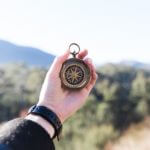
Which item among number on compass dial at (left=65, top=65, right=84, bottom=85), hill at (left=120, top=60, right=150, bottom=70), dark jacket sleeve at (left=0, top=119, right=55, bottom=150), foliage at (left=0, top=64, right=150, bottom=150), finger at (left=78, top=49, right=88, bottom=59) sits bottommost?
foliage at (left=0, top=64, right=150, bottom=150)

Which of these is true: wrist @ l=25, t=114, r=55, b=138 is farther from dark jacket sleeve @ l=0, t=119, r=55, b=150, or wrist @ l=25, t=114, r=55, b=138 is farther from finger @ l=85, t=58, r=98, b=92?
finger @ l=85, t=58, r=98, b=92

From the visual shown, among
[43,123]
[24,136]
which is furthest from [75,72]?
[24,136]

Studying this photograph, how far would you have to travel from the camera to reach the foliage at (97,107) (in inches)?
1050

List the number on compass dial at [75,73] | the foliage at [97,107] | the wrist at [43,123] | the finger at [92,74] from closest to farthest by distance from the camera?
the wrist at [43,123] → the finger at [92,74] → the number on compass dial at [75,73] → the foliage at [97,107]

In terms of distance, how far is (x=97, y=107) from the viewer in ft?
101

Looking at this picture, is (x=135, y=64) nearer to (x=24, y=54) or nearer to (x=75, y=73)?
(x=24, y=54)

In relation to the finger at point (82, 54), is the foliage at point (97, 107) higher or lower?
lower

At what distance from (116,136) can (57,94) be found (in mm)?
23739

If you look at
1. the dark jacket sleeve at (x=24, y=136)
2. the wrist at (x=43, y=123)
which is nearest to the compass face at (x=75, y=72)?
the wrist at (x=43, y=123)

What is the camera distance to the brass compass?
2.78 m

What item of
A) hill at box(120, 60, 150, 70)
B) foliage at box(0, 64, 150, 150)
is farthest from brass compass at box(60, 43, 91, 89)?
hill at box(120, 60, 150, 70)

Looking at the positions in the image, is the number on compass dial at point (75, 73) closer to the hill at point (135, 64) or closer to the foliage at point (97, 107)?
the foliage at point (97, 107)

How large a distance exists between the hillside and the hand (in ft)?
248

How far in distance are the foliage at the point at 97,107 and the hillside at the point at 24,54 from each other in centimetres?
3790
